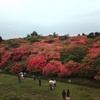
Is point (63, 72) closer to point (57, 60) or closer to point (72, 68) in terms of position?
point (72, 68)

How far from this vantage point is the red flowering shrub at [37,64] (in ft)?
218

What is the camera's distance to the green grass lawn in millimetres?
42875

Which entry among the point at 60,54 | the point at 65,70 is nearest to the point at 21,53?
the point at 60,54

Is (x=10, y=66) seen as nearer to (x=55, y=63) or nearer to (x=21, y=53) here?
(x=21, y=53)

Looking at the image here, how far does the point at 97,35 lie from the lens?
89.1 meters

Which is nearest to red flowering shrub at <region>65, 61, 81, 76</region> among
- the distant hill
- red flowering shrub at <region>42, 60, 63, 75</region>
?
the distant hill

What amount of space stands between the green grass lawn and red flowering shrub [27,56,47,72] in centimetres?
864

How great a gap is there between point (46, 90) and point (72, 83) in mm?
9423

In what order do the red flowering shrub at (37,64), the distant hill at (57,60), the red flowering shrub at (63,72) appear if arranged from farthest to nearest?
the red flowering shrub at (37,64)
the red flowering shrub at (63,72)
the distant hill at (57,60)

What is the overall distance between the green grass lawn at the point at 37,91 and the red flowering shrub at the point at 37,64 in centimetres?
864

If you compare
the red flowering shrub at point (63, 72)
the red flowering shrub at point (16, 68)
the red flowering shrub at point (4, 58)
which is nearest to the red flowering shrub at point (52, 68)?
the red flowering shrub at point (63, 72)

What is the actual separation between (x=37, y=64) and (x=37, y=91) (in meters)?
19.7

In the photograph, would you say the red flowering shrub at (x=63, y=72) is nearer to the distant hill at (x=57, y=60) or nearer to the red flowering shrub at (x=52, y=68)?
the distant hill at (x=57, y=60)

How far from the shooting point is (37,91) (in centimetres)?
4784
